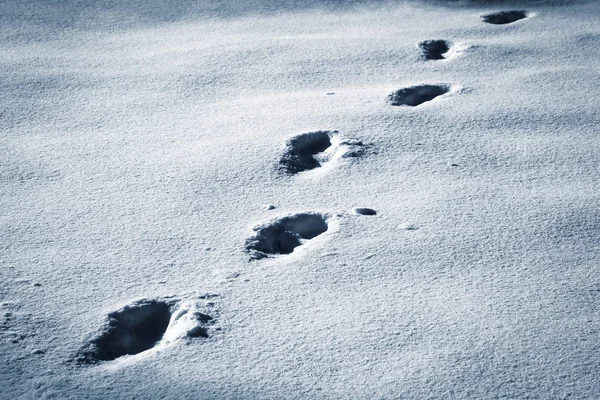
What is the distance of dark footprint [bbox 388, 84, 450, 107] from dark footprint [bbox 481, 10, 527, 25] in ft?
2.31

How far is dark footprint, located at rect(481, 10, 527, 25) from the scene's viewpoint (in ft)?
8.91

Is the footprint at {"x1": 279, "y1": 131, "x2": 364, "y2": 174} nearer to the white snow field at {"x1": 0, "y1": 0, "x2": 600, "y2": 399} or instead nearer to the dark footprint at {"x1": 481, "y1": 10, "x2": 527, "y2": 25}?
the white snow field at {"x1": 0, "y1": 0, "x2": 600, "y2": 399}

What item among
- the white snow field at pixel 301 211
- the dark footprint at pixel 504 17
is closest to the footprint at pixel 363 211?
the white snow field at pixel 301 211

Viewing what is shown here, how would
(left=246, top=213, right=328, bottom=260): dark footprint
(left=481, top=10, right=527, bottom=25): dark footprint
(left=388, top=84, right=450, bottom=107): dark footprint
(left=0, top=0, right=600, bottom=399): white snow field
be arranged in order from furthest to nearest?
(left=481, top=10, right=527, bottom=25): dark footprint < (left=388, top=84, right=450, bottom=107): dark footprint < (left=246, top=213, right=328, bottom=260): dark footprint < (left=0, top=0, right=600, bottom=399): white snow field

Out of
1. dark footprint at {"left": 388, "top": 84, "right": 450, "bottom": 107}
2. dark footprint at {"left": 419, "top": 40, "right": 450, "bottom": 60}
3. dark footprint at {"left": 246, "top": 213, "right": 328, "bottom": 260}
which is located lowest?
dark footprint at {"left": 246, "top": 213, "right": 328, "bottom": 260}

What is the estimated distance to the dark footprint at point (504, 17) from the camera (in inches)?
107

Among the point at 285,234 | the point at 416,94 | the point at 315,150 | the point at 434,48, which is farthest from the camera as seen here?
the point at 434,48

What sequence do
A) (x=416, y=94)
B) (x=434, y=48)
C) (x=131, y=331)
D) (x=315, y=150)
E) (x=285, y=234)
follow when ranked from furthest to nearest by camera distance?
(x=434, y=48) < (x=416, y=94) < (x=315, y=150) < (x=285, y=234) < (x=131, y=331)

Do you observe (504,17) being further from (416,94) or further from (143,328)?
(143,328)

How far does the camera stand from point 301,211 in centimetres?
155

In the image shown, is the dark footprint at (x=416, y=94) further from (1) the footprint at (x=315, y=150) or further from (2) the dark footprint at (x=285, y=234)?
(2) the dark footprint at (x=285, y=234)

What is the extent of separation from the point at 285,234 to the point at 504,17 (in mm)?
1636

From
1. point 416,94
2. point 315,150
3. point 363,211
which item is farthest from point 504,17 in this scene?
point 363,211

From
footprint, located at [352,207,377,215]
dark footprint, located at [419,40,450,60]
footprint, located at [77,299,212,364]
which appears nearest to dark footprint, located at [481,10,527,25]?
dark footprint, located at [419,40,450,60]
